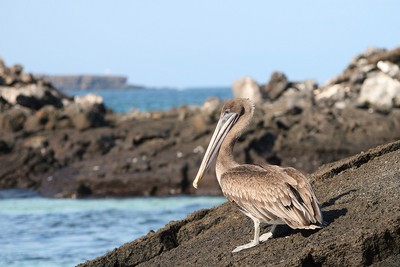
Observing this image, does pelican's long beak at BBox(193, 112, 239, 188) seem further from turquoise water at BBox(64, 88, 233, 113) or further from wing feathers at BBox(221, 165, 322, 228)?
turquoise water at BBox(64, 88, 233, 113)

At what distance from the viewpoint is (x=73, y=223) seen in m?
20.0

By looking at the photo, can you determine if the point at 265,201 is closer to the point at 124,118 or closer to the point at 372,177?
the point at 372,177

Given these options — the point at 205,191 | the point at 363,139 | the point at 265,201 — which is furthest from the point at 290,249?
the point at 363,139

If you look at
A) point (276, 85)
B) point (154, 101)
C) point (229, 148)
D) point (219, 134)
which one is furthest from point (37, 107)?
point (154, 101)

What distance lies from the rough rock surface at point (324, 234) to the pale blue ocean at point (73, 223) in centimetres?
747

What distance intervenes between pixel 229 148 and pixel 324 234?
1.52m

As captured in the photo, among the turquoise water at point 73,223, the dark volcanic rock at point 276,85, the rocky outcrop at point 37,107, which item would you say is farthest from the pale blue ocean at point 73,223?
the dark volcanic rock at point 276,85

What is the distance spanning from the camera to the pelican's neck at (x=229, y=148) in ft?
25.0

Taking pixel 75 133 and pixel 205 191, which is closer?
pixel 205 191

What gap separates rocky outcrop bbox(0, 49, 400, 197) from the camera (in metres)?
22.9

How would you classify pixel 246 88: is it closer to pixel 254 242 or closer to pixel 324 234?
pixel 254 242

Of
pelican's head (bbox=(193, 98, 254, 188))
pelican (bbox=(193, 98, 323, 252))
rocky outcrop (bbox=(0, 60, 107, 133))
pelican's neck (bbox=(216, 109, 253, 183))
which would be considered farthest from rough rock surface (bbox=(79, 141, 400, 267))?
rocky outcrop (bbox=(0, 60, 107, 133))

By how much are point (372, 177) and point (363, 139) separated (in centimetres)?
1617

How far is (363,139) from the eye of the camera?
2383cm
